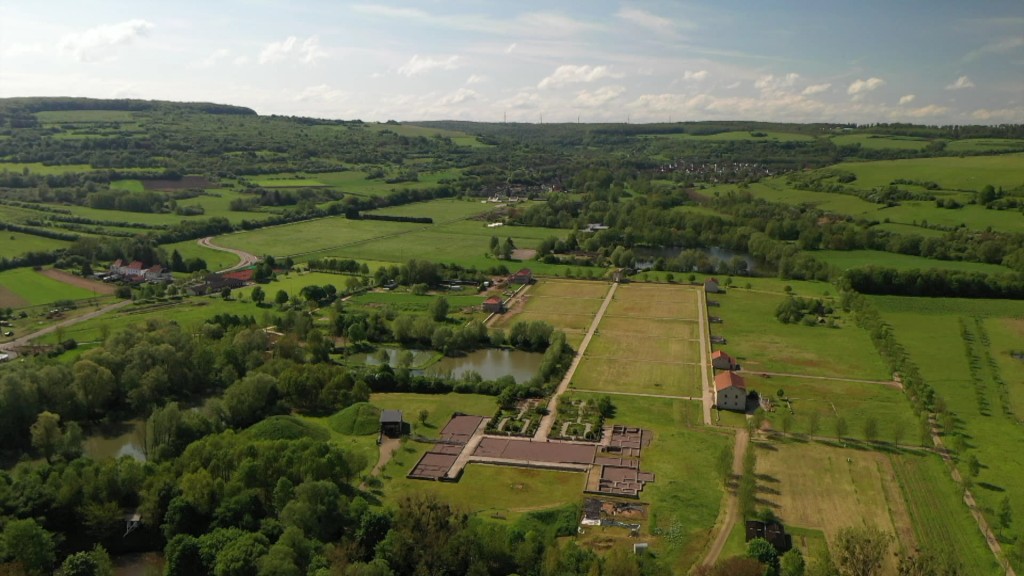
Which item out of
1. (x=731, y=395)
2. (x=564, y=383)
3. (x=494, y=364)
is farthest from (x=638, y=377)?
(x=494, y=364)

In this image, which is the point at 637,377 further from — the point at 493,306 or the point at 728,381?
the point at 493,306

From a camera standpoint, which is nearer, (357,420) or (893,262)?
(357,420)

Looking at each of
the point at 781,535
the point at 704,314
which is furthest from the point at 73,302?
the point at 781,535

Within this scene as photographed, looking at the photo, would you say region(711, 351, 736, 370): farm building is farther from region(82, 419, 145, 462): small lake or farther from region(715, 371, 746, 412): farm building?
region(82, 419, 145, 462): small lake

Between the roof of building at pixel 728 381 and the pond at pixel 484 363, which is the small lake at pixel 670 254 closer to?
the pond at pixel 484 363

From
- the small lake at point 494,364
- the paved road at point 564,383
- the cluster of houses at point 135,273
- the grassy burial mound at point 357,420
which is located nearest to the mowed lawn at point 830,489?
the paved road at point 564,383

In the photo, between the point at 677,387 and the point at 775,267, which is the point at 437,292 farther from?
the point at 775,267
